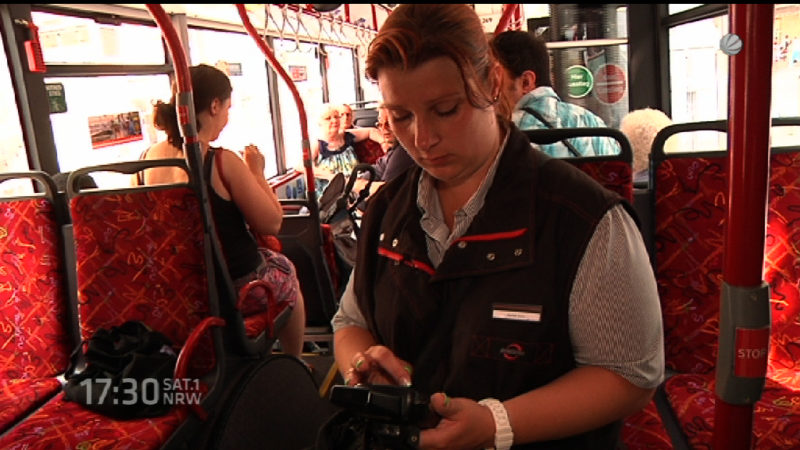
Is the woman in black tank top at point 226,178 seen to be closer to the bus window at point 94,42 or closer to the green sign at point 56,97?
the green sign at point 56,97

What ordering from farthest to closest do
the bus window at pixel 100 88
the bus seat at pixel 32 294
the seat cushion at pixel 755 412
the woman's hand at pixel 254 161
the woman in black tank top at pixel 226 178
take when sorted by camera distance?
the bus window at pixel 100 88, the woman's hand at pixel 254 161, the woman in black tank top at pixel 226 178, the bus seat at pixel 32 294, the seat cushion at pixel 755 412

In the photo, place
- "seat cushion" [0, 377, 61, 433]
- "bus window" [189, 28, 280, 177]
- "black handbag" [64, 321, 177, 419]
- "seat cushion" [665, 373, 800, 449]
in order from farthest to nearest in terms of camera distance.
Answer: "bus window" [189, 28, 280, 177] < "seat cushion" [0, 377, 61, 433] < "black handbag" [64, 321, 177, 419] < "seat cushion" [665, 373, 800, 449]

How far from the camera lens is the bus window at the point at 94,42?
10.8ft

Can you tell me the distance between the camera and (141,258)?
7.65 feet

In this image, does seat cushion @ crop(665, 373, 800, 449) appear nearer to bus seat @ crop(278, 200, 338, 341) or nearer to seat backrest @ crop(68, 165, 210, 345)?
seat backrest @ crop(68, 165, 210, 345)

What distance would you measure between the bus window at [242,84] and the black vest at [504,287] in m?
4.17

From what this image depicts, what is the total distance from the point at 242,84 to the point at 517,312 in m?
5.01

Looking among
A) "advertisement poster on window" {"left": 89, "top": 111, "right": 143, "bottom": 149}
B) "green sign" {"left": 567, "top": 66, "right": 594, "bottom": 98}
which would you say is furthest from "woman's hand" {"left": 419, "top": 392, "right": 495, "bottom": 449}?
"green sign" {"left": 567, "top": 66, "right": 594, "bottom": 98}

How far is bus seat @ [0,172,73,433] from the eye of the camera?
2479 mm

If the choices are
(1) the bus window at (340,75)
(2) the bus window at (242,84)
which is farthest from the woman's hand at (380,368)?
(1) the bus window at (340,75)

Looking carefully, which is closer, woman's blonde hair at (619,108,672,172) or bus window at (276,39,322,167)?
woman's blonde hair at (619,108,672,172)

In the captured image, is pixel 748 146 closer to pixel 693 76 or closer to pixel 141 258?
pixel 141 258

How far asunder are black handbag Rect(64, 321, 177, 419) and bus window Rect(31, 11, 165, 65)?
1.81m

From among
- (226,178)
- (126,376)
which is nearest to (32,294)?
(126,376)
